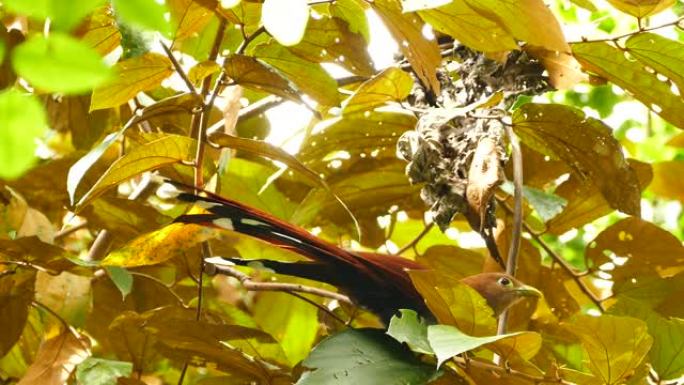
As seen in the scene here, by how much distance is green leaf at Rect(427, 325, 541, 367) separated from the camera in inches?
37.2

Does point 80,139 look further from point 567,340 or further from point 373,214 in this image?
point 567,340

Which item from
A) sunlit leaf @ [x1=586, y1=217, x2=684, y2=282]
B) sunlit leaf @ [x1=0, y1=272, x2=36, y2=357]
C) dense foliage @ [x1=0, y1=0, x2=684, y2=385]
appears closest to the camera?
dense foliage @ [x1=0, y1=0, x2=684, y2=385]

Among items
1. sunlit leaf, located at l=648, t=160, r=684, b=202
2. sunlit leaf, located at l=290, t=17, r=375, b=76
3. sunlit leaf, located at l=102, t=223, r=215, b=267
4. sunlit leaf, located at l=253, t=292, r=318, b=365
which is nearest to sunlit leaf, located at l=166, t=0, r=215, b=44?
sunlit leaf, located at l=290, t=17, r=375, b=76

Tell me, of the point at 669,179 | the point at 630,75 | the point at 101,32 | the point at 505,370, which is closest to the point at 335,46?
the point at 101,32

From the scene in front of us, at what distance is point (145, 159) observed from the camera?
4.02 ft

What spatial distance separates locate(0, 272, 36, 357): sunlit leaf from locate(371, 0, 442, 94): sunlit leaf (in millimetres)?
699

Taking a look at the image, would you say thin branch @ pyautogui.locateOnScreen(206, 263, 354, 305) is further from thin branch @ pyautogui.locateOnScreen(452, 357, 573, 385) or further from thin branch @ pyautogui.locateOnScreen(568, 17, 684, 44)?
thin branch @ pyautogui.locateOnScreen(568, 17, 684, 44)

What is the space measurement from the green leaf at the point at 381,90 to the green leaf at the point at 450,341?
407mm

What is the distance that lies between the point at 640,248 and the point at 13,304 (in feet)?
3.52

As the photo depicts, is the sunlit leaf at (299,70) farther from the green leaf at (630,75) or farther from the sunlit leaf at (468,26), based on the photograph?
the green leaf at (630,75)

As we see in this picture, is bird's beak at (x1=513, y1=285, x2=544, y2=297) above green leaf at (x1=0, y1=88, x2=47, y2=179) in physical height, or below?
below

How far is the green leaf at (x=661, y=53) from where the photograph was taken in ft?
4.59

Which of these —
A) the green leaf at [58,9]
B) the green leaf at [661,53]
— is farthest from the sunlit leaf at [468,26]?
the green leaf at [58,9]

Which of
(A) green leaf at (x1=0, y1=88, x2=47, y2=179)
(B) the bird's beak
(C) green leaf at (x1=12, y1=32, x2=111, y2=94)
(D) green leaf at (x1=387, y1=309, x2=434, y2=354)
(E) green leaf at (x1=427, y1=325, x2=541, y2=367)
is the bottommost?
(B) the bird's beak
